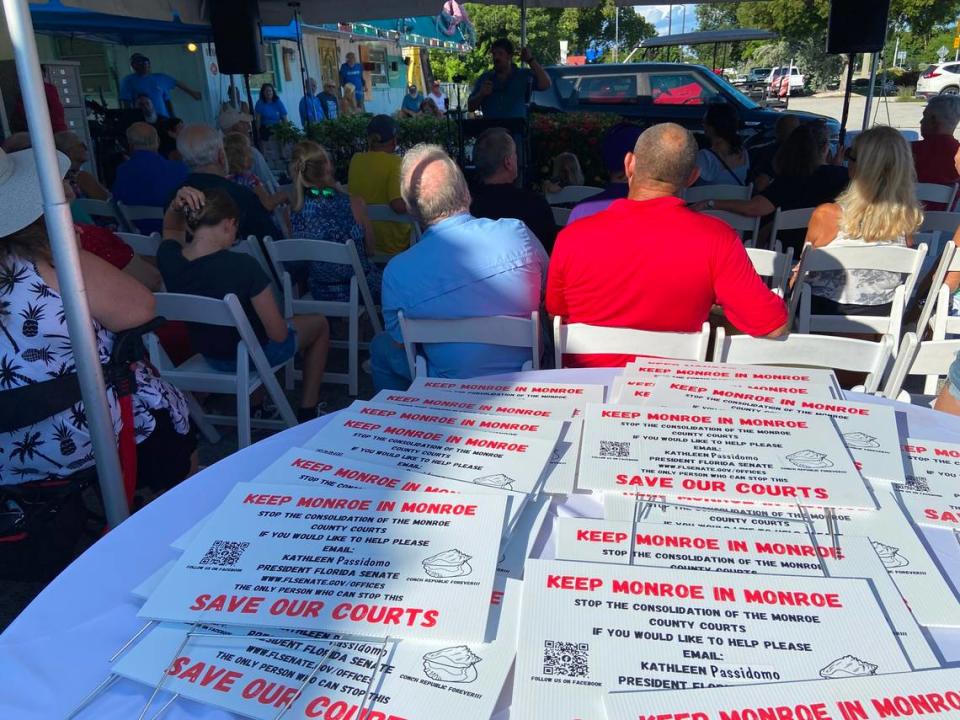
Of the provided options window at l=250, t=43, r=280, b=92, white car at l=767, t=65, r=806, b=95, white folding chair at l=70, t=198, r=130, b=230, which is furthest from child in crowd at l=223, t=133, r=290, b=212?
white car at l=767, t=65, r=806, b=95

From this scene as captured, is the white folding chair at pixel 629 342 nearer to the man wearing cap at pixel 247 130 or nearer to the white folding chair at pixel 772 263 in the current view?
the white folding chair at pixel 772 263

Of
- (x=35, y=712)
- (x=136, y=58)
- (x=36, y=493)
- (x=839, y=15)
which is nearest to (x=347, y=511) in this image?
(x=35, y=712)

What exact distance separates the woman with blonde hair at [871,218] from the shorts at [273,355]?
7.68 ft

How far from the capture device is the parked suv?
9469 mm

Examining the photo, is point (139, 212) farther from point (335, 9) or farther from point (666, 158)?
point (335, 9)

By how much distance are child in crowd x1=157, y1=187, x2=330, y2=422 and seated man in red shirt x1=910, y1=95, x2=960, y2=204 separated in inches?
173

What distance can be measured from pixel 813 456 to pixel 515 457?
Result: 0.49 m

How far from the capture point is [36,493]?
203cm

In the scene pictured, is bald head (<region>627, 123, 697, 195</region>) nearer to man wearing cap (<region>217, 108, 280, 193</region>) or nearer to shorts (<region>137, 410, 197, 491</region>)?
shorts (<region>137, 410, 197, 491</region>)

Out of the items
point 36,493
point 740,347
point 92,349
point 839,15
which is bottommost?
point 36,493

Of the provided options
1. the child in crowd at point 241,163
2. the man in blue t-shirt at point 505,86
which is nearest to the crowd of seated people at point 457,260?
the child in crowd at point 241,163

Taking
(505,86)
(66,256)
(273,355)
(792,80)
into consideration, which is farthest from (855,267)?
(792,80)

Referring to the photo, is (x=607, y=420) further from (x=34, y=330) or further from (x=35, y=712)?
(x=34, y=330)

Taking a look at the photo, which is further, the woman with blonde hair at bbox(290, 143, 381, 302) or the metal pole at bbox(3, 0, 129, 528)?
the woman with blonde hair at bbox(290, 143, 381, 302)
